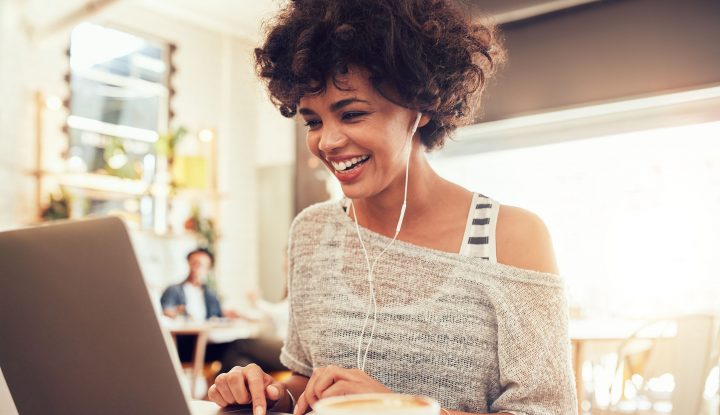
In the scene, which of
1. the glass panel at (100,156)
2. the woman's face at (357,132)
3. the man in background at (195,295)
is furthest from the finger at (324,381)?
the glass panel at (100,156)

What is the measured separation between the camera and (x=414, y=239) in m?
1.19

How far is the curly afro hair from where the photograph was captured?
3.46ft

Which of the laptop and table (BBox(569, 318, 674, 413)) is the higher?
the laptop

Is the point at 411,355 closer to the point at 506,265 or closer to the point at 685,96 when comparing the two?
the point at 506,265

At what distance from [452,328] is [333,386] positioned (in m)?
0.34

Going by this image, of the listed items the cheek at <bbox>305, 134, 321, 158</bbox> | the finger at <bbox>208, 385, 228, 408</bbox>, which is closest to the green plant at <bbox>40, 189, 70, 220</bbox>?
the cheek at <bbox>305, 134, 321, 158</bbox>

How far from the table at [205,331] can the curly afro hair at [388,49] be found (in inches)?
141

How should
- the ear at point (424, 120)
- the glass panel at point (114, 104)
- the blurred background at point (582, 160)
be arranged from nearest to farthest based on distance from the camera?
1. the ear at point (424, 120)
2. the blurred background at point (582, 160)
3. the glass panel at point (114, 104)

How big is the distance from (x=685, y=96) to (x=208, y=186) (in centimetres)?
555

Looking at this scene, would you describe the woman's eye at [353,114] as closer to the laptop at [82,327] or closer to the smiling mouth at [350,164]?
the smiling mouth at [350,164]

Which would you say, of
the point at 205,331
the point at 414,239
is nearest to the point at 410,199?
the point at 414,239

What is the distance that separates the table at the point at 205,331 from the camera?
4.57 meters

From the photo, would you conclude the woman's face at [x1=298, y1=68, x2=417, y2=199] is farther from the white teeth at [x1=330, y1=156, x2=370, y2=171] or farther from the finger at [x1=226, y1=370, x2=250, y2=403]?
the finger at [x1=226, y1=370, x2=250, y2=403]

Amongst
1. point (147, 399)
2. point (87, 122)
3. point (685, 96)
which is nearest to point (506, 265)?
point (147, 399)
